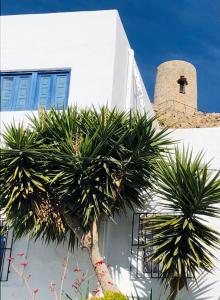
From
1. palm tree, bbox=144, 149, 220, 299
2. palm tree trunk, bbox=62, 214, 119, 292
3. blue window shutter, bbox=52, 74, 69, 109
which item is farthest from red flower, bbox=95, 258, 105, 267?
blue window shutter, bbox=52, 74, 69, 109

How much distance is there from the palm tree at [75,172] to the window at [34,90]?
1798mm

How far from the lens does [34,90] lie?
12672 millimetres

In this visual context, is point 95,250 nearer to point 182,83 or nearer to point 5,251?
point 5,251

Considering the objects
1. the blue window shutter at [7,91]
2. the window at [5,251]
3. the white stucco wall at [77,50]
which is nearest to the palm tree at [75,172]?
the window at [5,251]

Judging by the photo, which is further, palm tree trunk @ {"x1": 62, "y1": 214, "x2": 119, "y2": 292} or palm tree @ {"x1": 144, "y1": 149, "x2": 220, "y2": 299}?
palm tree trunk @ {"x1": 62, "y1": 214, "x2": 119, "y2": 292}

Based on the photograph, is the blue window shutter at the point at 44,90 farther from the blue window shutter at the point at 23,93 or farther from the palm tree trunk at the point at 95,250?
the palm tree trunk at the point at 95,250

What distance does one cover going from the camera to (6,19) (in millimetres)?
13586

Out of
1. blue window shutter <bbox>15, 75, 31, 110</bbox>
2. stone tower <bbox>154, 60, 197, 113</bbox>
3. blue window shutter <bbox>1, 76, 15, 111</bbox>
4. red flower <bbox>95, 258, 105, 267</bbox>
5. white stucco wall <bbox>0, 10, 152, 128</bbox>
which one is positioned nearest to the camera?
red flower <bbox>95, 258, 105, 267</bbox>

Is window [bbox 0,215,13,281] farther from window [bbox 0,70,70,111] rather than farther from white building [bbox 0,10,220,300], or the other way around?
window [bbox 0,70,70,111]

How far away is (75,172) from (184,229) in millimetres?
2071

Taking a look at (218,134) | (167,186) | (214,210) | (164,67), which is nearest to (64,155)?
(167,186)

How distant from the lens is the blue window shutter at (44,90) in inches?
494

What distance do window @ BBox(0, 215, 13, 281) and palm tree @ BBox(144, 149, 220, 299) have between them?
2927 millimetres

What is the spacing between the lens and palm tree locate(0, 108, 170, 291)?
10008 millimetres
